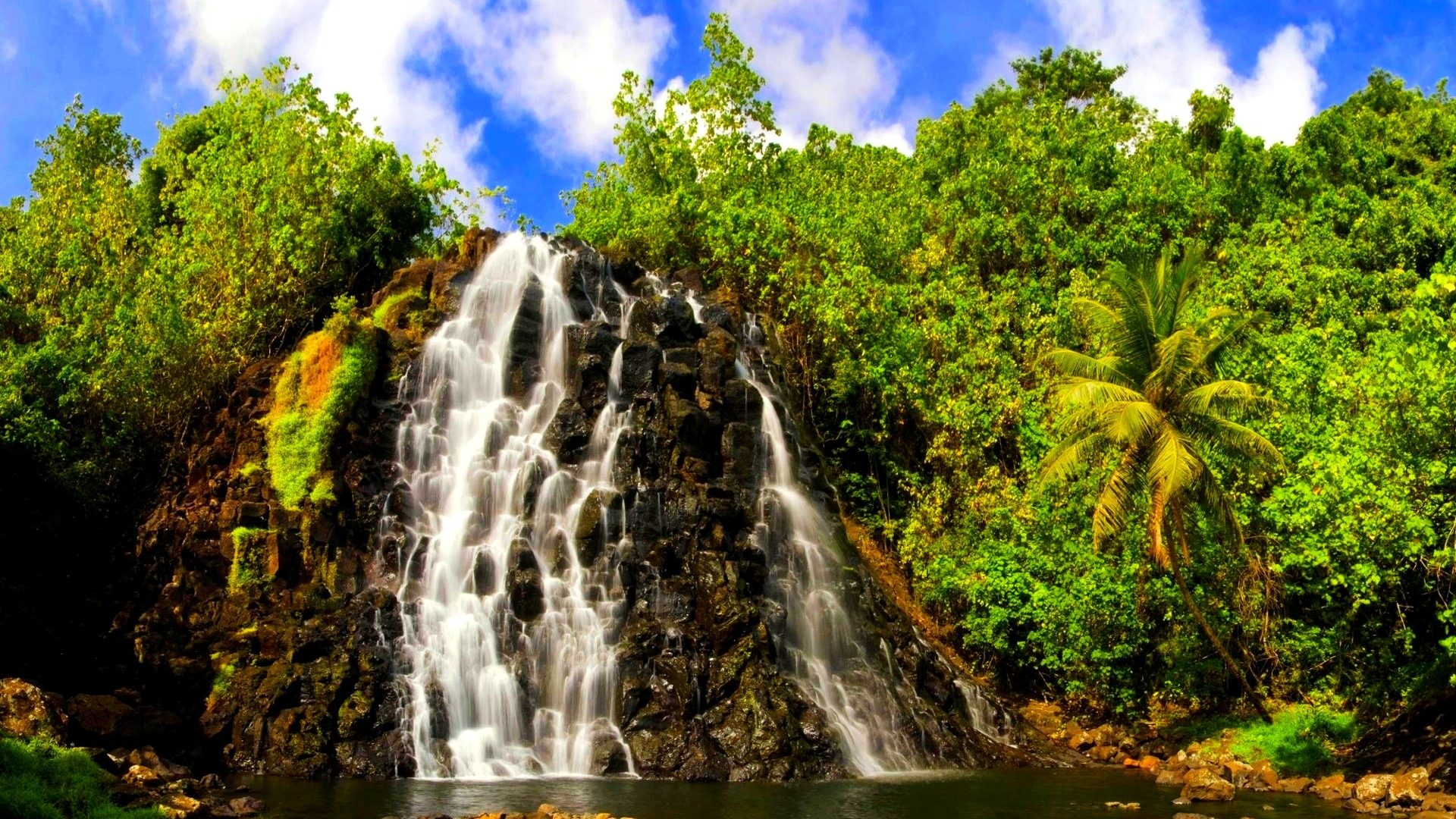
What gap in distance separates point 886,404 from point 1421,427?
17.7 metres

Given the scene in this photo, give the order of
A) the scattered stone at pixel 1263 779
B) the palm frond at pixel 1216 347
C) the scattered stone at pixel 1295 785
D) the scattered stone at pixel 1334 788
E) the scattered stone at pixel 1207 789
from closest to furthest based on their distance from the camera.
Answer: the scattered stone at pixel 1207 789
the scattered stone at pixel 1334 788
the scattered stone at pixel 1295 785
the scattered stone at pixel 1263 779
the palm frond at pixel 1216 347

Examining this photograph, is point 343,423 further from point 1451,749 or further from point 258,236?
point 1451,749

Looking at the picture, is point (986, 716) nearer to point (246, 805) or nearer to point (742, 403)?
point (742, 403)

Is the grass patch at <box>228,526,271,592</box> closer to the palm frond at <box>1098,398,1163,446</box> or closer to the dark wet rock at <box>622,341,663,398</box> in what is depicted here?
the dark wet rock at <box>622,341,663,398</box>

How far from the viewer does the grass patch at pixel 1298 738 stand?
997 inches

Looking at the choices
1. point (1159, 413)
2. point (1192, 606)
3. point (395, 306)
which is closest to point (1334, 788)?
point (1192, 606)

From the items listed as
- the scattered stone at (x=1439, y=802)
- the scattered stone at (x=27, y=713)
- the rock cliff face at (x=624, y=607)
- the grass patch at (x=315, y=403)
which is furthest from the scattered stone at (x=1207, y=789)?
the grass patch at (x=315, y=403)

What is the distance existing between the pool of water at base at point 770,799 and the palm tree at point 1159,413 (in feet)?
19.0

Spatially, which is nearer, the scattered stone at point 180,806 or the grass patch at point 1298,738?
the scattered stone at point 180,806

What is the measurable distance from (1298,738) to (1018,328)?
1824 cm

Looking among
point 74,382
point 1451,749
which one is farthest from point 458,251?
point 1451,749

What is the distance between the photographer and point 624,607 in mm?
26141

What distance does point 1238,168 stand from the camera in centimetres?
4416

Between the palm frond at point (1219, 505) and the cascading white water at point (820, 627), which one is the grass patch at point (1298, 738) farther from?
the cascading white water at point (820, 627)
